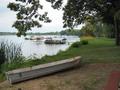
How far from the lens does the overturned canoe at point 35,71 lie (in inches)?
462

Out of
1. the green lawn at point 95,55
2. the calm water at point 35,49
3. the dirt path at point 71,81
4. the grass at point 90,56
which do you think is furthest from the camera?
the calm water at point 35,49

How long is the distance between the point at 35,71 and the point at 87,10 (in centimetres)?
1931

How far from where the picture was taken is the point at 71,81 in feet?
37.4

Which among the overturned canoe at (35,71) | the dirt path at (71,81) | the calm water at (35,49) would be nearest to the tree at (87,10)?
the calm water at (35,49)

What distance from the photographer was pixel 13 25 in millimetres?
15984

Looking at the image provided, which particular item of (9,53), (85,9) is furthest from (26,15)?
(85,9)

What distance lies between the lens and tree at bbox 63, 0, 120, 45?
2532cm

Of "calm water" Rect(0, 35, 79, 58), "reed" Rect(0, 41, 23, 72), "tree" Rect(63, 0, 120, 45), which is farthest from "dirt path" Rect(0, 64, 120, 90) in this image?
"tree" Rect(63, 0, 120, 45)

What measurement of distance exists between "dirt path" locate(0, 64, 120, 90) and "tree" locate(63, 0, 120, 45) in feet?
36.0

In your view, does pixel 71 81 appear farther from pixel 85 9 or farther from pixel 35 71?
pixel 85 9

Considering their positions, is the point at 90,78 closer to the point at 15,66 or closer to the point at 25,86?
the point at 25,86

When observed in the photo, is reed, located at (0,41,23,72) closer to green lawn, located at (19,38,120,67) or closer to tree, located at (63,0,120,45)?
green lawn, located at (19,38,120,67)

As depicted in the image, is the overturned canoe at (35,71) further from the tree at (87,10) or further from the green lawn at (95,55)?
the tree at (87,10)

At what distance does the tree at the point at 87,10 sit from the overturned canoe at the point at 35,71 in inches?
409
